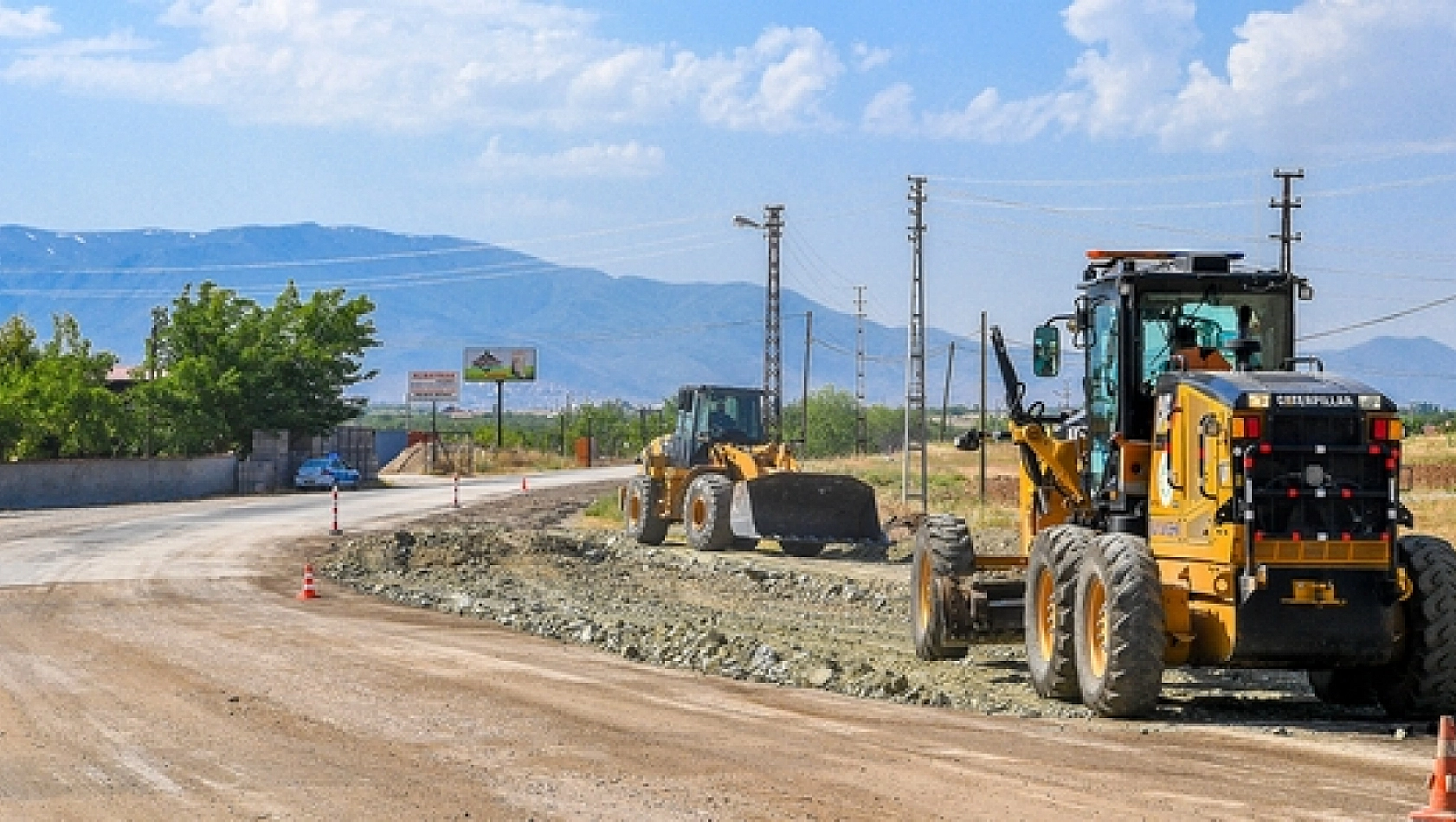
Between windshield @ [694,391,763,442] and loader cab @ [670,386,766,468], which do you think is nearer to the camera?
loader cab @ [670,386,766,468]

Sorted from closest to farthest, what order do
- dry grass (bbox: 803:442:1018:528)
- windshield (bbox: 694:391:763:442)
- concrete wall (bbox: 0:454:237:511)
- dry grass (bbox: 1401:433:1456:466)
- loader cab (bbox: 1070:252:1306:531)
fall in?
loader cab (bbox: 1070:252:1306:531), windshield (bbox: 694:391:763:442), dry grass (bbox: 803:442:1018:528), concrete wall (bbox: 0:454:237:511), dry grass (bbox: 1401:433:1456:466)

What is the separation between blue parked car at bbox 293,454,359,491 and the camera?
70.1 metres

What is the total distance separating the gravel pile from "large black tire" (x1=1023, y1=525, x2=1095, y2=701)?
24 centimetres

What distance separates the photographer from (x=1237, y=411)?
1336cm

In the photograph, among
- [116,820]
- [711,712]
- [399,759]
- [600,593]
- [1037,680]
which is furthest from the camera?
[600,593]

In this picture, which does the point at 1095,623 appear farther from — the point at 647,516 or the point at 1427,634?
the point at 647,516

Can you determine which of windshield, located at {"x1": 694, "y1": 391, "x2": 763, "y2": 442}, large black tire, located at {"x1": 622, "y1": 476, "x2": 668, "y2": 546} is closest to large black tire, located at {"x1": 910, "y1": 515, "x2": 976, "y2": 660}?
windshield, located at {"x1": 694, "y1": 391, "x2": 763, "y2": 442}

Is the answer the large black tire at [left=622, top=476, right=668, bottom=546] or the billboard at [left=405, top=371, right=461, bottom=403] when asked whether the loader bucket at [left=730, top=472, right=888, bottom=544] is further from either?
the billboard at [left=405, top=371, right=461, bottom=403]

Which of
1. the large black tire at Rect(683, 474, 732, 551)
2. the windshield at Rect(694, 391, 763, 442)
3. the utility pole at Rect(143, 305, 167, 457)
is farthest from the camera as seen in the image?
the utility pole at Rect(143, 305, 167, 457)

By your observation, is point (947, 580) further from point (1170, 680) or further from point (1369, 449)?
point (1369, 449)

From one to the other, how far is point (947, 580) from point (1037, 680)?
1971 mm

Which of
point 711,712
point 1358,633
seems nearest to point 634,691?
point 711,712

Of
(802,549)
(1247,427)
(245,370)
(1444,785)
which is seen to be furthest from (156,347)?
(1444,785)

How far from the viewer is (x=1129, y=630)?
1361cm
